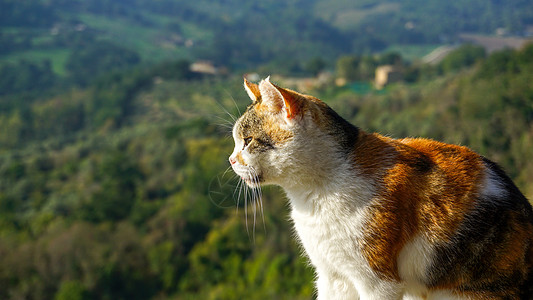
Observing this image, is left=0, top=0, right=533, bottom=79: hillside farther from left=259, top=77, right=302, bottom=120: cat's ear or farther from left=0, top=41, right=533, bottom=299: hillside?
left=259, top=77, right=302, bottom=120: cat's ear

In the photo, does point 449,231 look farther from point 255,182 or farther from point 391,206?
point 255,182

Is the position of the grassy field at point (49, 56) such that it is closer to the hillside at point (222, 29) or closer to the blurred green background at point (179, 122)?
the hillside at point (222, 29)

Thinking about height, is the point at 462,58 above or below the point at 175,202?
above

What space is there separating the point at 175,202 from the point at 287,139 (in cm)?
5317

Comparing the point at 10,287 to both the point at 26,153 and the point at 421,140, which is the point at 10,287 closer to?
the point at 26,153

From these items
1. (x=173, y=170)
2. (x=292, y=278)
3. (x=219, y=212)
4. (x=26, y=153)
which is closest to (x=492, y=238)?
(x=292, y=278)

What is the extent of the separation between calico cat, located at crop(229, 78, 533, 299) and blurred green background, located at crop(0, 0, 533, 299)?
0.69 meters

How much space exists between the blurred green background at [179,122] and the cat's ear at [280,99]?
0.60 meters

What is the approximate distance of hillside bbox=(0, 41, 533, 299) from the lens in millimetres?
38812

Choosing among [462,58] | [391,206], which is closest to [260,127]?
[391,206]

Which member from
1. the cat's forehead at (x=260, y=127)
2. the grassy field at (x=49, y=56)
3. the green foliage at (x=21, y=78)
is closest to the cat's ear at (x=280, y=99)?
the cat's forehead at (x=260, y=127)

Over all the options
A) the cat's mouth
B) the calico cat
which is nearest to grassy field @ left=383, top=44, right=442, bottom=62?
the calico cat

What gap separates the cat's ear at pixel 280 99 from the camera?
371 cm

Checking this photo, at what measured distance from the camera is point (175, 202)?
5556cm
